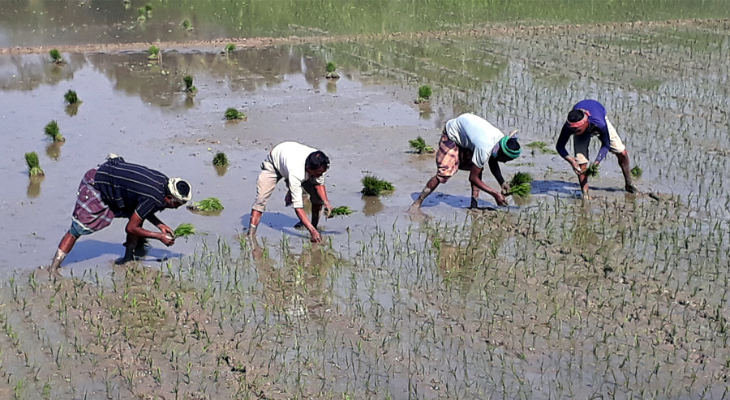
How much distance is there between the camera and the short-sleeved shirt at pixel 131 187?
22.4 ft

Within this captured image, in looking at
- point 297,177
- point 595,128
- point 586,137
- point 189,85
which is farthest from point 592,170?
point 189,85

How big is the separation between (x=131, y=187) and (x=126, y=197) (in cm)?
14

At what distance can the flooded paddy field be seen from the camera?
5637 millimetres

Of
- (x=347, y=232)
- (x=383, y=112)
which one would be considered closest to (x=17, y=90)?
(x=383, y=112)

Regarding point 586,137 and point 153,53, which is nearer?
point 586,137

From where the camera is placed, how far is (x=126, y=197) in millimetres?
6973

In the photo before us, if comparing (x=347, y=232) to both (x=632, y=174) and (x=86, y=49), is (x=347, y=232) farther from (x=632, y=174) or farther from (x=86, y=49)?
(x=86, y=49)

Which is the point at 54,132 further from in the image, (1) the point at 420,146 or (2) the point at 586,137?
(2) the point at 586,137

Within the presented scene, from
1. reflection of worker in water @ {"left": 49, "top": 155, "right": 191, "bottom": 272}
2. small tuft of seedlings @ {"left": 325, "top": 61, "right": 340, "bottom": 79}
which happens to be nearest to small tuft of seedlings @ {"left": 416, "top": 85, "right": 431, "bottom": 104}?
small tuft of seedlings @ {"left": 325, "top": 61, "right": 340, "bottom": 79}

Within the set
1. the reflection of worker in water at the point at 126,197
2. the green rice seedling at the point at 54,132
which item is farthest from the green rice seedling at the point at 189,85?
the reflection of worker in water at the point at 126,197

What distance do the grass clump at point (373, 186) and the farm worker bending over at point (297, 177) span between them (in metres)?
1.12

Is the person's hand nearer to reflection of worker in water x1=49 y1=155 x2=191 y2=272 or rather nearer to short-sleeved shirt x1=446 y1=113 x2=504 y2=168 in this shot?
short-sleeved shirt x1=446 y1=113 x2=504 y2=168

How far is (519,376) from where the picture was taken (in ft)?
18.1

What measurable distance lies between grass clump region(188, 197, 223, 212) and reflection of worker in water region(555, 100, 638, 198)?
349 cm
